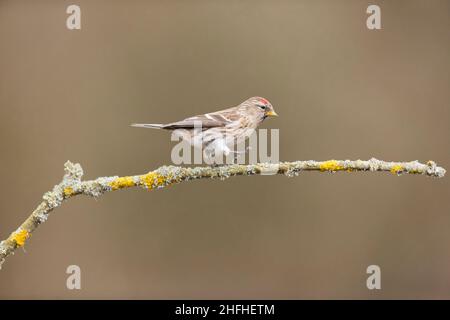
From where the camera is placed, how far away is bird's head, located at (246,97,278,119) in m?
3.15

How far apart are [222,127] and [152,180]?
890mm

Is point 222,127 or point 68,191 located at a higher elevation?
point 222,127

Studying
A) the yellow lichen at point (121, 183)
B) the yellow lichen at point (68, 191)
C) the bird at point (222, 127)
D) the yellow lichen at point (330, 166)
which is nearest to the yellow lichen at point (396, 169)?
the yellow lichen at point (330, 166)

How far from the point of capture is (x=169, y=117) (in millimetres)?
4355

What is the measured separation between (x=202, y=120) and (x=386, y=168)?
1.13 m

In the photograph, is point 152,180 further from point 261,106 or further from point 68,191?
point 261,106

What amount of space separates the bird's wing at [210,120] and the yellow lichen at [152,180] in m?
0.55

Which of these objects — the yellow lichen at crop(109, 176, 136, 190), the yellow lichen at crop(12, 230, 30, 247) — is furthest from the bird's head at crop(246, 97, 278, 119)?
the yellow lichen at crop(12, 230, 30, 247)

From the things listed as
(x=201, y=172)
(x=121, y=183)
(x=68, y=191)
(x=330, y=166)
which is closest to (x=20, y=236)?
(x=68, y=191)

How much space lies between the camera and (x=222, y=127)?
9.82 ft

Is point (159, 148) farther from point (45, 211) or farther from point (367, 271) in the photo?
point (45, 211)

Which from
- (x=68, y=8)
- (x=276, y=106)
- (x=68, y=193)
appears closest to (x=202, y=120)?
(x=68, y=193)

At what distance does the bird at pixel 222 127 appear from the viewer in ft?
9.50

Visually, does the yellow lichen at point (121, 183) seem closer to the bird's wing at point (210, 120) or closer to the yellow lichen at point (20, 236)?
the yellow lichen at point (20, 236)
